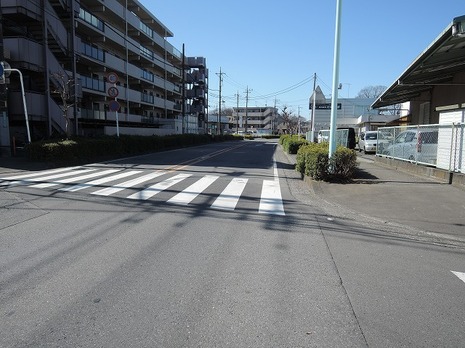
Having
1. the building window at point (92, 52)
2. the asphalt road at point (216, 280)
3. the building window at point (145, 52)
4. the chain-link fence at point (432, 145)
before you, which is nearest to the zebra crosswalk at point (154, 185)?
the asphalt road at point (216, 280)

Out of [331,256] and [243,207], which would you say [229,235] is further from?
[243,207]

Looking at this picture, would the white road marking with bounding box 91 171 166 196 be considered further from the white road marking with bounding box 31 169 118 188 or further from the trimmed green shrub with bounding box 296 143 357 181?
the trimmed green shrub with bounding box 296 143 357 181

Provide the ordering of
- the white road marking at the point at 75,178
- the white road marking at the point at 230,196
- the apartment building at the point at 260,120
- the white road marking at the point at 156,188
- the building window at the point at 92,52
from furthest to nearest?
1. the apartment building at the point at 260,120
2. the building window at the point at 92,52
3. the white road marking at the point at 75,178
4. the white road marking at the point at 156,188
5. the white road marking at the point at 230,196

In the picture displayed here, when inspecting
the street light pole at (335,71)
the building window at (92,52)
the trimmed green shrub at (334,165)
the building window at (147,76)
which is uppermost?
the building window at (147,76)

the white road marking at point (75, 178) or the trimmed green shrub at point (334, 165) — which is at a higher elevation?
the trimmed green shrub at point (334, 165)

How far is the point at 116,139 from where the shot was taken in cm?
2069

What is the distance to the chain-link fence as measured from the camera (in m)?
10.3

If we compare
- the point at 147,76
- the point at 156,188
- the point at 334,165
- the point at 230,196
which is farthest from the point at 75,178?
the point at 147,76

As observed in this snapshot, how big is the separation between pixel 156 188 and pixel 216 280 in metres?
6.56

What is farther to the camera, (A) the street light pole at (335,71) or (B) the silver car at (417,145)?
(B) the silver car at (417,145)

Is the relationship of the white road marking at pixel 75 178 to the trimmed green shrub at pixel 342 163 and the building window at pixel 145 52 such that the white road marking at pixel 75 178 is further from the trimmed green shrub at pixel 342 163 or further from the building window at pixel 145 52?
the building window at pixel 145 52

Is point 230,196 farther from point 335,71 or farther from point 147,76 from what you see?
point 147,76

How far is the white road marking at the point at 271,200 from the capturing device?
788 cm

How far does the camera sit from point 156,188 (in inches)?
407
